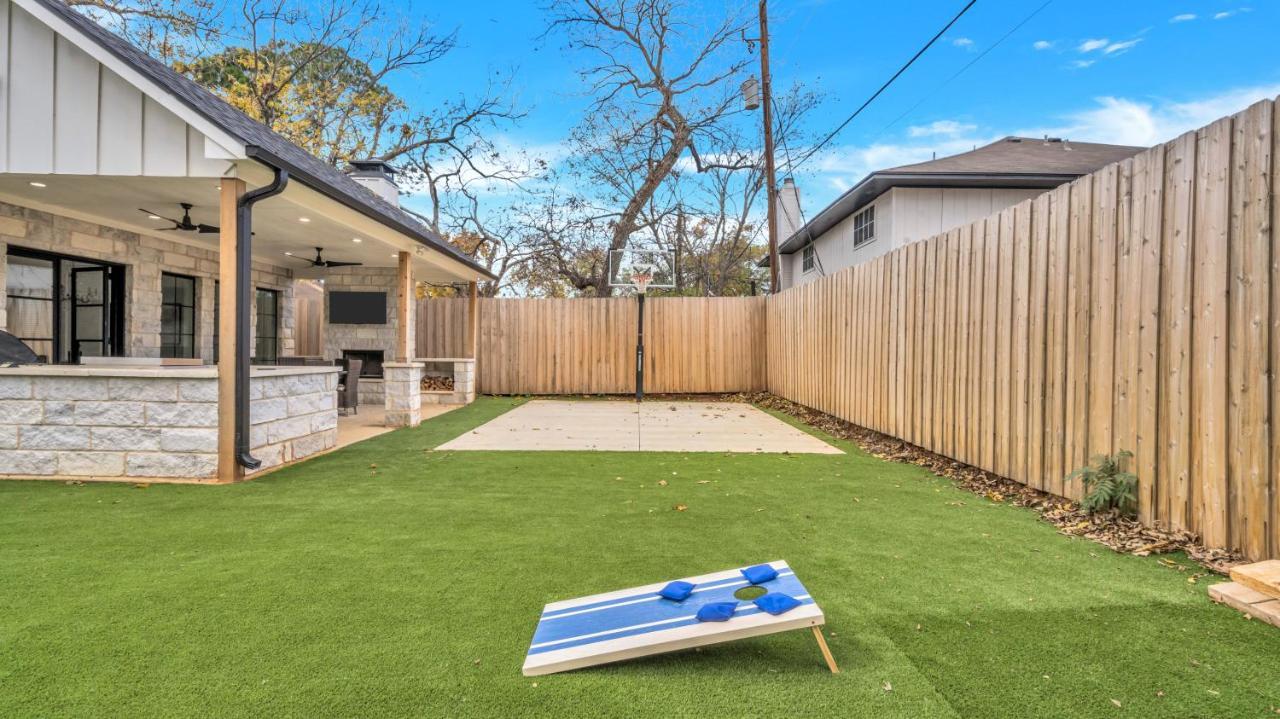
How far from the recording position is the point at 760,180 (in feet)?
58.7

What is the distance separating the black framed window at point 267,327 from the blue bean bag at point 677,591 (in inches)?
406

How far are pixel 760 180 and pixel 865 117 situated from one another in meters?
5.81

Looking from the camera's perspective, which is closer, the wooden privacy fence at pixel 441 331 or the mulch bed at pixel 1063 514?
the mulch bed at pixel 1063 514

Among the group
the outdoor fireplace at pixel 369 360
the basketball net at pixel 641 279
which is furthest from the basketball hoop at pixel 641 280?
the outdoor fireplace at pixel 369 360

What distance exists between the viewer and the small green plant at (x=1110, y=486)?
11.2ft

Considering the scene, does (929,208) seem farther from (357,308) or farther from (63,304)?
(63,304)

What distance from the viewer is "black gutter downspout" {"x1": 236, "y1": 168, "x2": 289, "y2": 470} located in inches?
190

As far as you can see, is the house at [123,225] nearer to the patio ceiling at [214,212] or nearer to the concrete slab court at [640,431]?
the patio ceiling at [214,212]

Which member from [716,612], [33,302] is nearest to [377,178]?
[33,302]

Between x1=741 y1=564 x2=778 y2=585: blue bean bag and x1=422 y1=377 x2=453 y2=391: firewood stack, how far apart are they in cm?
1077

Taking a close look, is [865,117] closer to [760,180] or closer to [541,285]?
[760,180]

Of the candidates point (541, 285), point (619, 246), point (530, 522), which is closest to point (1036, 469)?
point (530, 522)

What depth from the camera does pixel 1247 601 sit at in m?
2.35

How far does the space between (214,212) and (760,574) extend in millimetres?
7316
